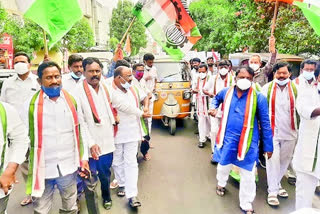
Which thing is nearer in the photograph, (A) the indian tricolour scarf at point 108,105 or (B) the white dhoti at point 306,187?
(B) the white dhoti at point 306,187

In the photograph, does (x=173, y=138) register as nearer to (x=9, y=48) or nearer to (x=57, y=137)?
(x=57, y=137)

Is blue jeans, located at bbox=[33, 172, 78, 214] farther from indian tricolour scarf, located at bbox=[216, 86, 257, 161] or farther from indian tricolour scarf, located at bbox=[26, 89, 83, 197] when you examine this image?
indian tricolour scarf, located at bbox=[216, 86, 257, 161]

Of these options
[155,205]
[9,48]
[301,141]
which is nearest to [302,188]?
[301,141]

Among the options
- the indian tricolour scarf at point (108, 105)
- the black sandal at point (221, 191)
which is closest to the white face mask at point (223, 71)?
the black sandal at point (221, 191)

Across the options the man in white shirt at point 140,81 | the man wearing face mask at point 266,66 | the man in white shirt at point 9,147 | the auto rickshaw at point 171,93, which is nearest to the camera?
the man in white shirt at point 9,147

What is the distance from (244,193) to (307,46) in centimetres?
663

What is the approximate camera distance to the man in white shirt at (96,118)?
129 inches

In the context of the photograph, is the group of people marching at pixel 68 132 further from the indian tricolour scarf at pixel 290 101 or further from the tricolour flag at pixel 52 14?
the indian tricolour scarf at pixel 290 101

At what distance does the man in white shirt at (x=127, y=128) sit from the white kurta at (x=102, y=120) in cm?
24

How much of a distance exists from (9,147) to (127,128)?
5.64 ft

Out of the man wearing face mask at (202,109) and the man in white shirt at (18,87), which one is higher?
the man in white shirt at (18,87)

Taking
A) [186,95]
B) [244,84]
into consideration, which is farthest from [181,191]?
[186,95]

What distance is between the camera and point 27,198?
13.4 feet

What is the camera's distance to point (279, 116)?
3934mm
